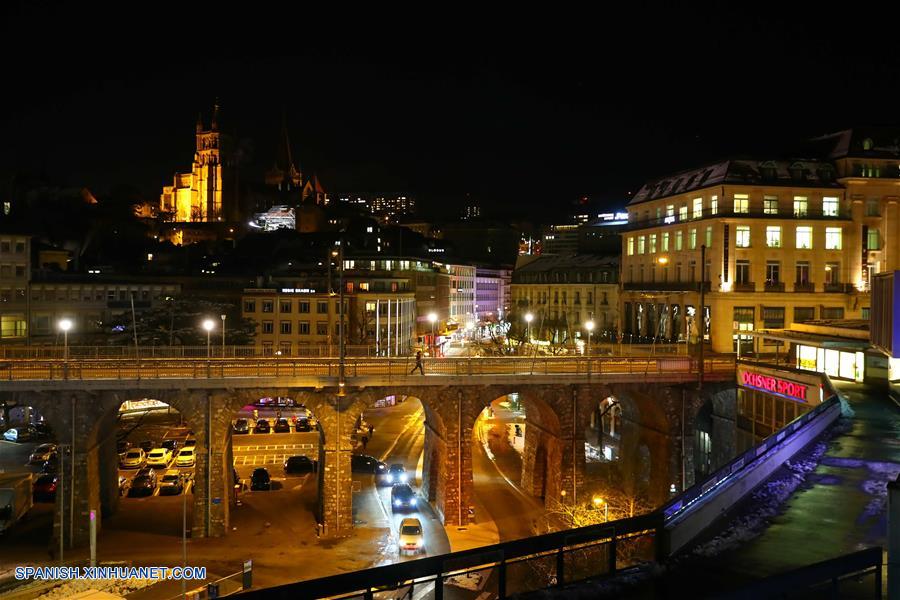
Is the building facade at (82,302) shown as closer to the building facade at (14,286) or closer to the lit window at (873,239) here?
the building facade at (14,286)

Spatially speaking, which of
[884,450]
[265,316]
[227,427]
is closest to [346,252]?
[265,316]

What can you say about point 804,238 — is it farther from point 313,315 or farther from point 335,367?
point 313,315

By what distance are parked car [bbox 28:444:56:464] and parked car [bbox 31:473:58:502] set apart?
32.0 feet

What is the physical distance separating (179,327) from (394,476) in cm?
3019

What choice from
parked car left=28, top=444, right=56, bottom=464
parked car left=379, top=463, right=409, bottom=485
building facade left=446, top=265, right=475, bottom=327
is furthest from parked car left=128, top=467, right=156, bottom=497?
building facade left=446, top=265, right=475, bottom=327

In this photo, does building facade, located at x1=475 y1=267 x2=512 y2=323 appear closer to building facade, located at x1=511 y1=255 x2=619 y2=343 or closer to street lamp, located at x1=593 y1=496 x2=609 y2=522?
building facade, located at x1=511 y1=255 x2=619 y2=343

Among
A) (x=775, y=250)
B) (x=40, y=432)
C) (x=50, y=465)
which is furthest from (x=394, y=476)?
(x=40, y=432)

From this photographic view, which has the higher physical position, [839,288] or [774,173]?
[774,173]

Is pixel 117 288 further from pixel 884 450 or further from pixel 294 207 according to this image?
pixel 294 207

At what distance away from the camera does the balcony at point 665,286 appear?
59250mm

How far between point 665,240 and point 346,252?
173ft

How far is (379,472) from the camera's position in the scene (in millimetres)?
50781

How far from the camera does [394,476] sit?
159 ft

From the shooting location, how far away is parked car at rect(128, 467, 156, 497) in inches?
1781
